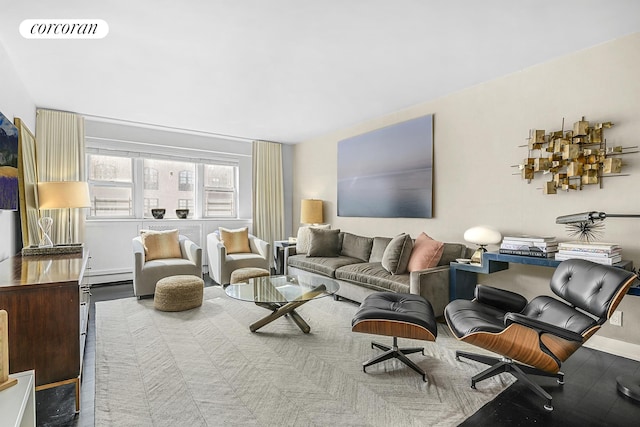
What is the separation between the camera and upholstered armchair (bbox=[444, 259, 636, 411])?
1.87 m

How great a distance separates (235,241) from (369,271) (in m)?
2.31

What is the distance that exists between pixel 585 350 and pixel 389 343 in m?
1.57

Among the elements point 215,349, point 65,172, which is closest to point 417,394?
point 215,349

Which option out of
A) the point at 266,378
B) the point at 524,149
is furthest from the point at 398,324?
the point at 524,149

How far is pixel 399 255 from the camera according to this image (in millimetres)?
3615

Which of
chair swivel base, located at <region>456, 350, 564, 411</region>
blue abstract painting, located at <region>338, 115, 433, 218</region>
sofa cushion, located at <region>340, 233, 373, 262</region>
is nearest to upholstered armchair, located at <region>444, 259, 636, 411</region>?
chair swivel base, located at <region>456, 350, 564, 411</region>

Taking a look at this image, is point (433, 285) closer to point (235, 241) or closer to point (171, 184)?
point (235, 241)

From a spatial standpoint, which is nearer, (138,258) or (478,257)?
(478,257)

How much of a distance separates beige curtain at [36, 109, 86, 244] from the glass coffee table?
2814 mm

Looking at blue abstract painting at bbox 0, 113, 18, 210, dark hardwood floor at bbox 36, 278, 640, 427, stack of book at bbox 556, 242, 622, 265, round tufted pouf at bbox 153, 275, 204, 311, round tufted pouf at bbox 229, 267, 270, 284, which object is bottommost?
dark hardwood floor at bbox 36, 278, 640, 427

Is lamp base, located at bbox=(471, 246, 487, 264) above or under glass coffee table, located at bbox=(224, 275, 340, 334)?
above

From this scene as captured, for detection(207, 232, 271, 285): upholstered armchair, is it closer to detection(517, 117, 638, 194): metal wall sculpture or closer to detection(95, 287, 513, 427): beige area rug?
detection(95, 287, 513, 427): beige area rug

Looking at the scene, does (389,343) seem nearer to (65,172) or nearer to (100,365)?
(100,365)

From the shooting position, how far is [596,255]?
244 cm
